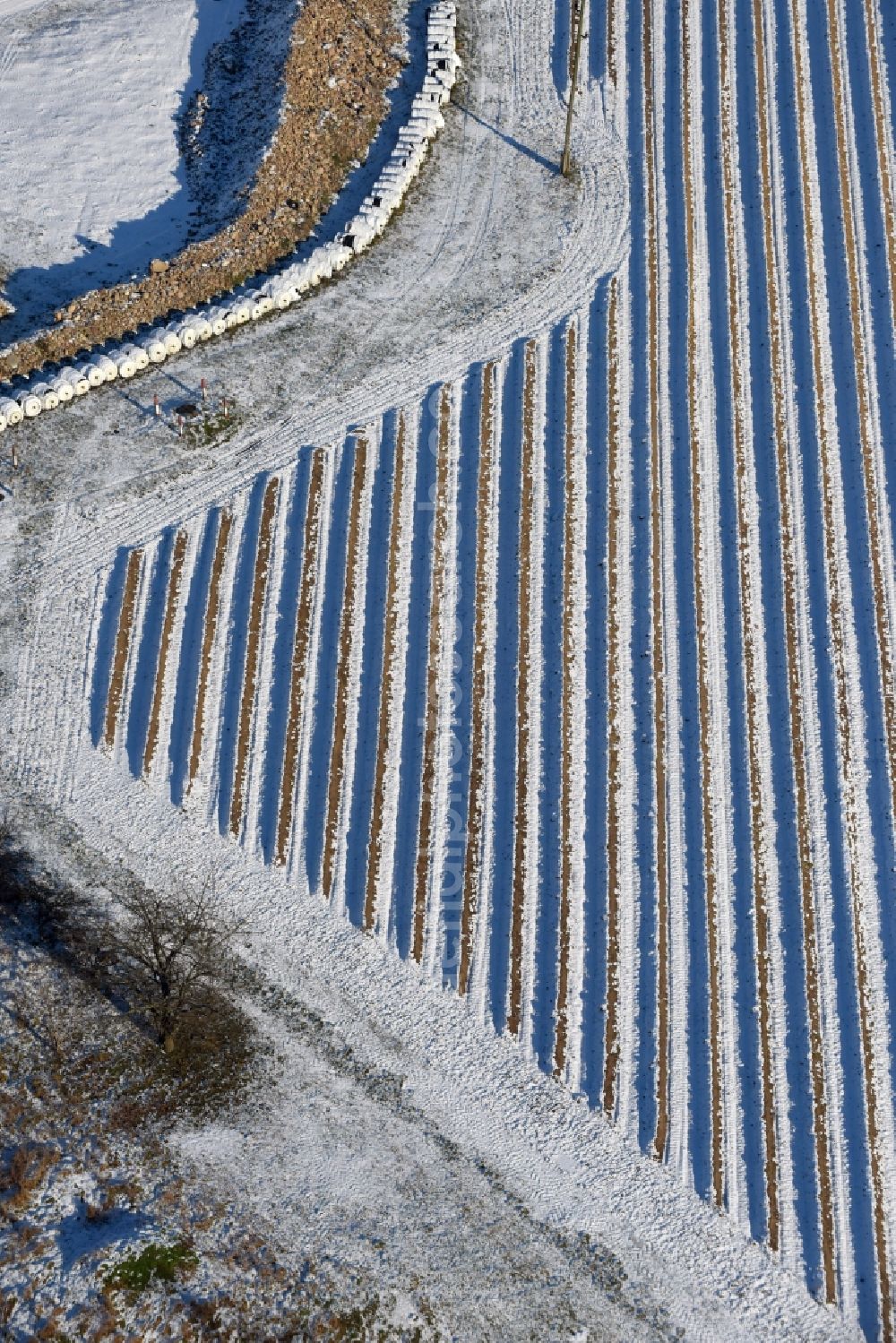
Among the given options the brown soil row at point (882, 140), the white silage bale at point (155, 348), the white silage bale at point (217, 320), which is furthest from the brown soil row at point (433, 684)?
the brown soil row at point (882, 140)

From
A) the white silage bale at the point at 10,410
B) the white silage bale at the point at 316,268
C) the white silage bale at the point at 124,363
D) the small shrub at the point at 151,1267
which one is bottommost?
the small shrub at the point at 151,1267

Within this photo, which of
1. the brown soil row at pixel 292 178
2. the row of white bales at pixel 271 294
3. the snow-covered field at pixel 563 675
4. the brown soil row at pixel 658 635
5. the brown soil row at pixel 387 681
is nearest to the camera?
the snow-covered field at pixel 563 675

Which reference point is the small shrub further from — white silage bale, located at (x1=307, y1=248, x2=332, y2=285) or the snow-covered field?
white silage bale, located at (x1=307, y1=248, x2=332, y2=285)

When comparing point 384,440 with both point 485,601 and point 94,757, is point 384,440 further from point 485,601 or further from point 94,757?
point 94,757

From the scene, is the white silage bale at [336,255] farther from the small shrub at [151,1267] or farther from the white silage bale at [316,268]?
the small shrub at [151,1267]

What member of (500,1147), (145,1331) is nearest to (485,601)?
(500,1147)

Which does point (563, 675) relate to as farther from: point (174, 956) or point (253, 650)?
point (174, 956)
